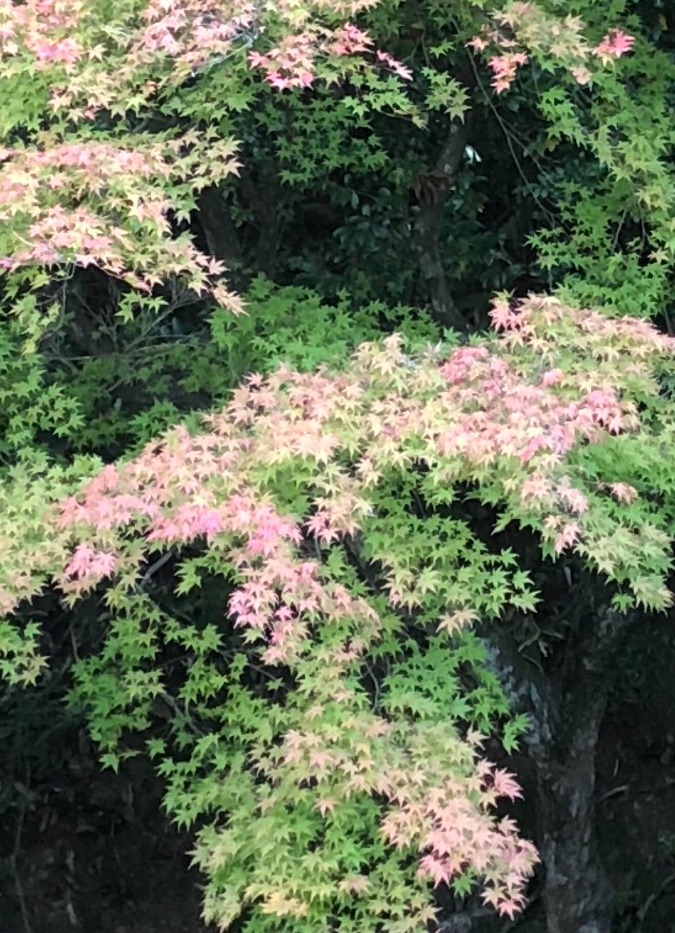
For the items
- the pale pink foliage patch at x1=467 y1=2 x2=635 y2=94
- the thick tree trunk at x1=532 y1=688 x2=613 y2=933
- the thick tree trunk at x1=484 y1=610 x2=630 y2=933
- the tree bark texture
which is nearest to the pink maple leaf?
the pale pink foliage patch at x1=467 y1=2 x2=635 y2=94

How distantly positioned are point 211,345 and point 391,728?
4.60 ft

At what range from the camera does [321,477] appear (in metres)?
2.10

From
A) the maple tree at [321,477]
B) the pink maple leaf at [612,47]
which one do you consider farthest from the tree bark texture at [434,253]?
the pink maple leaf at [612,47]

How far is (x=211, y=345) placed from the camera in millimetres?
3137

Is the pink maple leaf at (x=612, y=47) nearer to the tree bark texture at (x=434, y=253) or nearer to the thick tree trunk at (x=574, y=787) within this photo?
the tree bark texture at (x=434, y=253)

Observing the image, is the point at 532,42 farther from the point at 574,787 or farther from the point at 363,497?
the point at 574,787

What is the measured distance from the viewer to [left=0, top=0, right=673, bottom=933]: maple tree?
2094 mm

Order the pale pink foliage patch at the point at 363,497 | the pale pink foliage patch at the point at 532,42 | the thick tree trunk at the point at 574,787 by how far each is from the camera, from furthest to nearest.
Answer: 1. the thick tree trunk at the point at 574,787
2. the pale pink foliage patch at the point at 532,42
3. the pale pink foliage patch at the point at 363,497

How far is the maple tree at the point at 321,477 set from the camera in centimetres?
209

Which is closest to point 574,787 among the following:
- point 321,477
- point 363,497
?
point 363,497

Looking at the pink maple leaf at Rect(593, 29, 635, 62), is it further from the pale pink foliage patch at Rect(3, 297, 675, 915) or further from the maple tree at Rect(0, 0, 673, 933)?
the pale pink foliage patch at Rect(3, 297, 675, 915)

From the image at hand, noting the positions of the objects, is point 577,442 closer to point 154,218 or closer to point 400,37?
point 154,218

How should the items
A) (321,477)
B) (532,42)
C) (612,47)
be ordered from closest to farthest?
(321,477)
(532,42)
(612,47)

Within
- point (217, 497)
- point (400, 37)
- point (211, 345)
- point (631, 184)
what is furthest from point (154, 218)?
point (631, 184)
